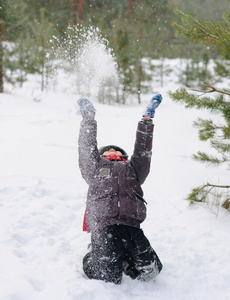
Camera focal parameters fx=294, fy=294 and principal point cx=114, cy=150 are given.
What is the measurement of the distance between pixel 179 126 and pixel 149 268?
6.63 m

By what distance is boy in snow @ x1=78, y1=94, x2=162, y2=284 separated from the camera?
2723mm

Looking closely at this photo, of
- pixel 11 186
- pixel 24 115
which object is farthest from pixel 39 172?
pixel 24 115

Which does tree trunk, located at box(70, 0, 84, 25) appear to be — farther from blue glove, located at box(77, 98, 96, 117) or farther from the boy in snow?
the boy in snow

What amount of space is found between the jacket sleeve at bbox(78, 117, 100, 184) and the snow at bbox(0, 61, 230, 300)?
0.95 m

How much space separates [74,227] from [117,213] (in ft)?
4.14

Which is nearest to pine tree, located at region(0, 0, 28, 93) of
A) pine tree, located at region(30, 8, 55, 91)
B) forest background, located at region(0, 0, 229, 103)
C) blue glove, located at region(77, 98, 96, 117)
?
forest background, located at region(0, 0, 229, 103)

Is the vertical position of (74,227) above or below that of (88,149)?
below

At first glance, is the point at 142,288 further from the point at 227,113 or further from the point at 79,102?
the point at 227,113

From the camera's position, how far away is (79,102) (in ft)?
10.7

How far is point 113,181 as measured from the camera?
2.86 m

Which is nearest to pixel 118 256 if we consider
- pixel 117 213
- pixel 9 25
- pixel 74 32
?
pixel 117 213

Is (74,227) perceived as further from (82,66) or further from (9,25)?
(9,25)

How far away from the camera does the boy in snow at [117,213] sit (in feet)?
8.93

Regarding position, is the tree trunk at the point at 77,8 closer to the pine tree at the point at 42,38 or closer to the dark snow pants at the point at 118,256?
the pine tree at the point at 42,38
